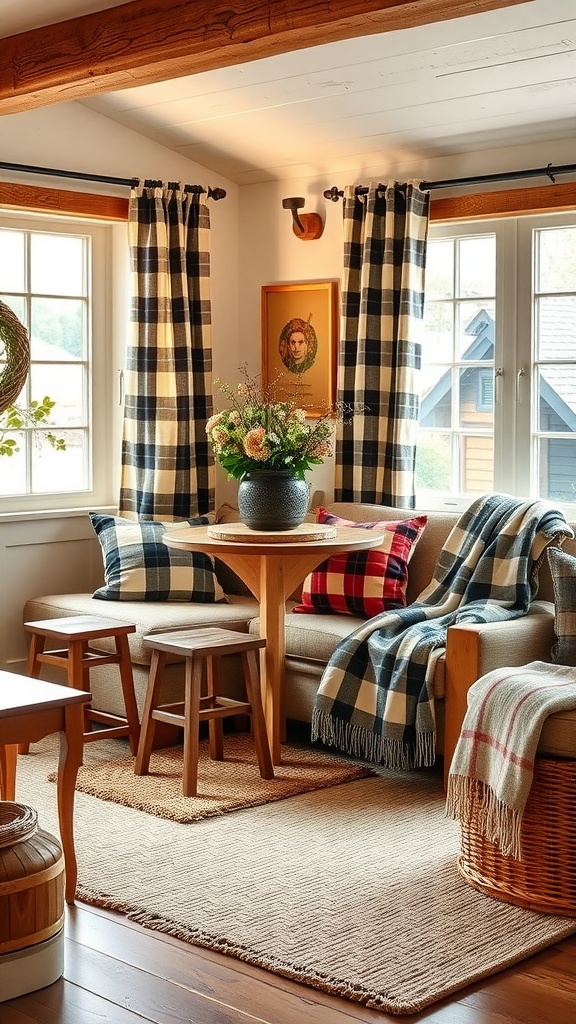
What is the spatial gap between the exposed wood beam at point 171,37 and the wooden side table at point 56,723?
1.88 meters

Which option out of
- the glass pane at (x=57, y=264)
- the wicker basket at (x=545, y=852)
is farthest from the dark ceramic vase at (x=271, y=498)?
the glass pane at (x=57, y=264)

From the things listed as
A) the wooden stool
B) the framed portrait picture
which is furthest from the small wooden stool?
the framed portrait picture

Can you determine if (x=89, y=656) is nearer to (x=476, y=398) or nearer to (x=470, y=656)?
(x=470, y=656)

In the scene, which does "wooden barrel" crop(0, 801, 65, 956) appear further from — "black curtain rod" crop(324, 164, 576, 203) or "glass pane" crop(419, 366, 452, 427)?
"black curtain rod" crop(324, 164, 576, 203)

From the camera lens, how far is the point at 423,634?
4.30 metres

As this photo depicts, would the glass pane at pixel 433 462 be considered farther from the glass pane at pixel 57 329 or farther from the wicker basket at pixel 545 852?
the wicker basket at pixel 545 852

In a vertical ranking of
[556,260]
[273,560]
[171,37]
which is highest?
[171,37]

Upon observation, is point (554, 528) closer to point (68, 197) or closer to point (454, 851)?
point (454, 851)

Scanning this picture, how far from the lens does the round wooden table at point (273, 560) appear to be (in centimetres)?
419

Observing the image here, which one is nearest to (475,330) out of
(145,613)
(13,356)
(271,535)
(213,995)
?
(271,535)

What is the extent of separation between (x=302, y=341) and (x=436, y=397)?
74cm

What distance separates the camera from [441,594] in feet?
15.6

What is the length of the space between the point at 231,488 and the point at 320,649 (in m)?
1.67

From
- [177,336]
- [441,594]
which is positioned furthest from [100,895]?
[177,336]
